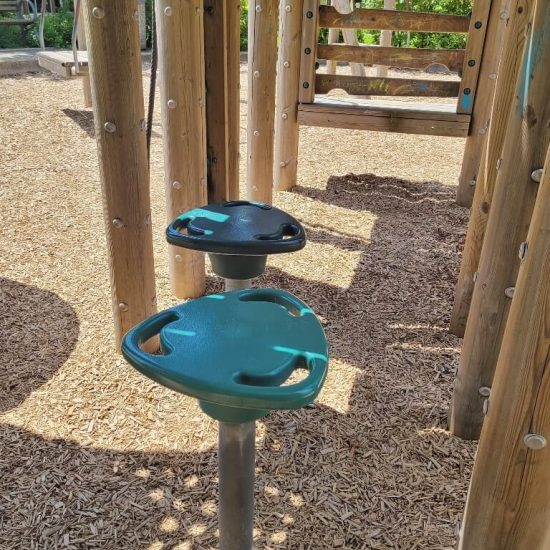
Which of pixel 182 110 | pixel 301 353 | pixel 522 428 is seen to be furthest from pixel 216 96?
pixel 522 428

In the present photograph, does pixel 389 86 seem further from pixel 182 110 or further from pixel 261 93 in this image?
pixel 182 110

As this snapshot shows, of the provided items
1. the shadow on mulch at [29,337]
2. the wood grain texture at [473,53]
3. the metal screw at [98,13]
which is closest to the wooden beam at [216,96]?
the metal screw at [98,13]

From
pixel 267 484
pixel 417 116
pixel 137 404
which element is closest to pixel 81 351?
pixel 137 404

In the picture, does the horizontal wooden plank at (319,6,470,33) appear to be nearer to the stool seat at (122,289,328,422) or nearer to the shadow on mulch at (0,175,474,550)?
the shadow on mulch at (0,175,474,550)

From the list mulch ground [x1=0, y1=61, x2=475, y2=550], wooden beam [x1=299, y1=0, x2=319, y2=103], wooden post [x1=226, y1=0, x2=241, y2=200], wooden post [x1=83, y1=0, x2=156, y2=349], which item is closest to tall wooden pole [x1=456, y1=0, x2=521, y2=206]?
mulch ground [x1=0, y1=61, x2=475, y2=550]

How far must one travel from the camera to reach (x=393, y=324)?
150 inches

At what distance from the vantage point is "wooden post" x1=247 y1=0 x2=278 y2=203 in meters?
4.70

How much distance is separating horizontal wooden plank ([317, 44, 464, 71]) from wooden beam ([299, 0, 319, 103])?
0.59 ft

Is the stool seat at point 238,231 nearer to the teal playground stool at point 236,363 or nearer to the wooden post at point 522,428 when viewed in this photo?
the teal playground stool at point 236,363

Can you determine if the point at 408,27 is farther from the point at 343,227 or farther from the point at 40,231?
the point at 40,231

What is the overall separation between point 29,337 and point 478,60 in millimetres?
4304

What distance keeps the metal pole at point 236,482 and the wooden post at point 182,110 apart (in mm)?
2182

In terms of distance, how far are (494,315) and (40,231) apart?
380cm

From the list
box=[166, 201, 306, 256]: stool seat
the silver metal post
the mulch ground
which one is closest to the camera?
box=[166, 201, 306, 256]: stool seat
